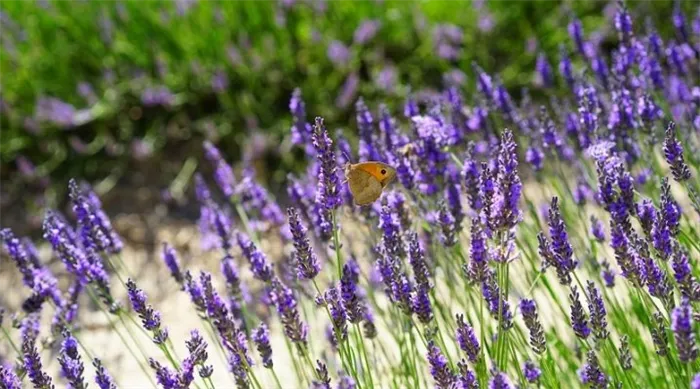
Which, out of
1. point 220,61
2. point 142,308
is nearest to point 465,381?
point 142,308

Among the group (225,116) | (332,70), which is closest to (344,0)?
(332,70)

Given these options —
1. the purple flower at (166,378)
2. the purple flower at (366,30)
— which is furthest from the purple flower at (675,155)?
the purple flower at (366,30)

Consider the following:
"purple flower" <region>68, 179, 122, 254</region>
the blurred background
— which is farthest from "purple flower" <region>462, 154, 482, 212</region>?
the blurred background

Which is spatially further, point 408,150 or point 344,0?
point 344,0

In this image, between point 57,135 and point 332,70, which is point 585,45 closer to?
point 332,70

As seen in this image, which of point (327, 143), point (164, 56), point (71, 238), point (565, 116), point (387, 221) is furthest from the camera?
point (164, 56)

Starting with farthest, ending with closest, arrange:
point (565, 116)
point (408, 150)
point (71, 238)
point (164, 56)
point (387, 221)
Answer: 1. point (164, 56)
2. point (565, 116)
3. point (71, 238)
4. point (408, 150)
5. point (387, 221)

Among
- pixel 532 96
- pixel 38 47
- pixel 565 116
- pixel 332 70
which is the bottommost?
pixel 565 116
